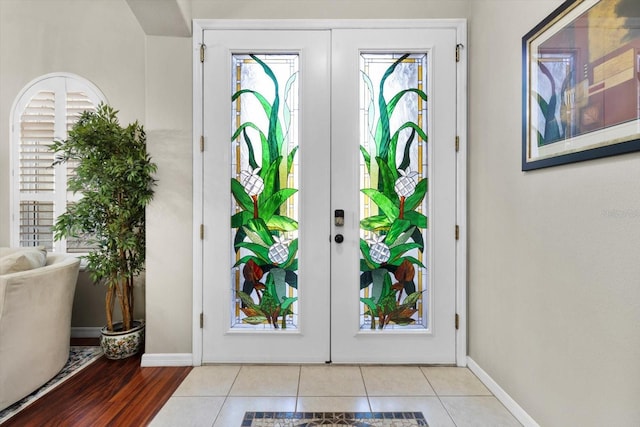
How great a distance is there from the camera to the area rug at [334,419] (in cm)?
184

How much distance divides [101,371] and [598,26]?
3.25m

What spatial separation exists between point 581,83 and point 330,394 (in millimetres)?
1997

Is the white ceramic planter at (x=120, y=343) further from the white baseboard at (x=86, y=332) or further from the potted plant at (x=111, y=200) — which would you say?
the white baseboard at (x=86, y=332)

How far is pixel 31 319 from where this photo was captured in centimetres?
210

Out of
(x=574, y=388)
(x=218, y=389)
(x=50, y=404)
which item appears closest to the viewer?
(x=574, y=388)

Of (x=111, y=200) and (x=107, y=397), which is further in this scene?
(x=111, y=200)

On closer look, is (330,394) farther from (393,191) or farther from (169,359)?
(393,191)

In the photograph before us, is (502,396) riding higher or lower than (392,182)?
lower

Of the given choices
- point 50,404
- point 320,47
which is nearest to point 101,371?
point 50,404

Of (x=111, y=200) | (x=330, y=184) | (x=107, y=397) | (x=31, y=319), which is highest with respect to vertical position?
(x=330, y=184)

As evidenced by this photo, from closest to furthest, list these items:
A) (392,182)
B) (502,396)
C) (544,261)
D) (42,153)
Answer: (544,261) < (502,396) < (392,182) < (42,153)

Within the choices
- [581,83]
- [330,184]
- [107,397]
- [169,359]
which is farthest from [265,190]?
[581,83]

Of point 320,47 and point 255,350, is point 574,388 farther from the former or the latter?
point 320,47

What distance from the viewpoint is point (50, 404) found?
2029mm
